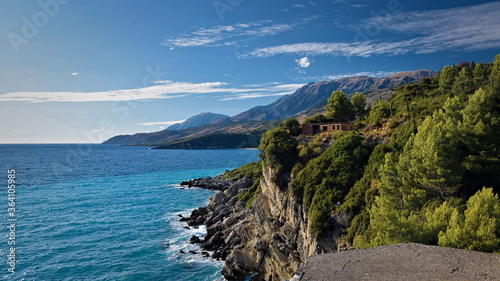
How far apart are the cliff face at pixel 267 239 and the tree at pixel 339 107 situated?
22.7 m

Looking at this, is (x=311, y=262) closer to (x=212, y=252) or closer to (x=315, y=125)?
(x=212, y=252)

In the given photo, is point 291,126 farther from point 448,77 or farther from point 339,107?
point 448,77

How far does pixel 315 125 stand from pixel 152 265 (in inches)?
1388

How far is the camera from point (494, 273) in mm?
11070

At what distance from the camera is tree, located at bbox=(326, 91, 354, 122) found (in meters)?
58.8

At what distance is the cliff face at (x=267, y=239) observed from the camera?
3162cm

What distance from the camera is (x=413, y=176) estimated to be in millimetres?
24906

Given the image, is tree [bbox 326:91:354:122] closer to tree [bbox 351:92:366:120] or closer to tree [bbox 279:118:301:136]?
tree [bbox 351:92:366:120]

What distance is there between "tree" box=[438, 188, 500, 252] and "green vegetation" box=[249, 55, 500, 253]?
45 mm

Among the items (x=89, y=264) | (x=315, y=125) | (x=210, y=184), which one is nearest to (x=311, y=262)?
(x=89, y=264)

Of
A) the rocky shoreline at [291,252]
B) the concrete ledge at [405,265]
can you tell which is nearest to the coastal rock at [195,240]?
the rocky shoreline at [291,252]

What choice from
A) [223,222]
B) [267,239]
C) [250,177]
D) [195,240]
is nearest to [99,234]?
[195,240]

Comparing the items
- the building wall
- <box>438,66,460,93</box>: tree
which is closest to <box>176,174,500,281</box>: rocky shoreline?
the building wall

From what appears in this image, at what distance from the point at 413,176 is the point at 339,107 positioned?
35.6 m
